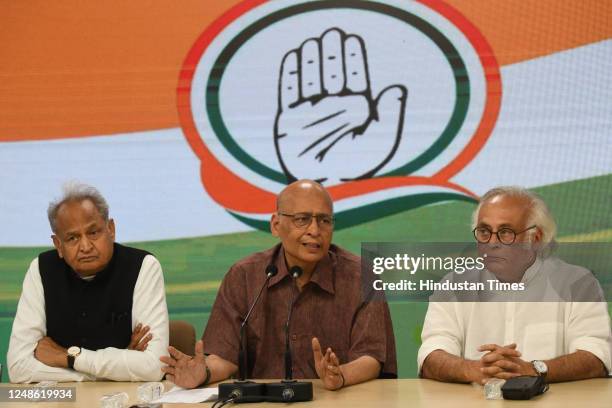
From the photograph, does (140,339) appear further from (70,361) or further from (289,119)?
(289,119)

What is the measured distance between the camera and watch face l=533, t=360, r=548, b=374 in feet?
10.9

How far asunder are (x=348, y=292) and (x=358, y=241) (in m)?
1.15

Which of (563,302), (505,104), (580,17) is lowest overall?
(563,302)

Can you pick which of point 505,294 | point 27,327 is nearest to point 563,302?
point 505,294

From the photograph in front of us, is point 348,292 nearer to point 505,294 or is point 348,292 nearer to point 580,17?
point 505,294

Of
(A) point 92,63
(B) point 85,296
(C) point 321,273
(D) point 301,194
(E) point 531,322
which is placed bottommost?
(E) point 531,322

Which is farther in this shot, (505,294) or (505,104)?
(505,104)

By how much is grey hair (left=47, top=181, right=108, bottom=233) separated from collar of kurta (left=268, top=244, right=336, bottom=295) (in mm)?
875

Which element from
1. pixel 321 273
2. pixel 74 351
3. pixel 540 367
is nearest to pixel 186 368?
pixel 74 351

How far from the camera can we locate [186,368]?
349cm

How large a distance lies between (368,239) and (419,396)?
6.31 feet

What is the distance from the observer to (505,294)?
12.6 ft

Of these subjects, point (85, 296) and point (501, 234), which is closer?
point (501, 234)

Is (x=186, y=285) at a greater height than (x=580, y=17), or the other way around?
(x=580, y=17)
